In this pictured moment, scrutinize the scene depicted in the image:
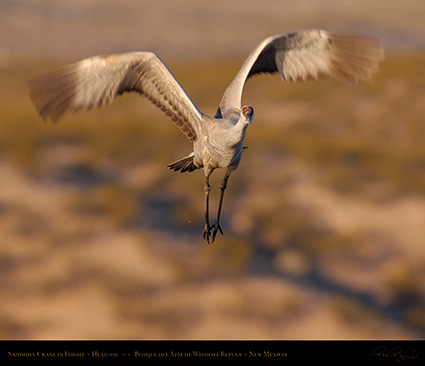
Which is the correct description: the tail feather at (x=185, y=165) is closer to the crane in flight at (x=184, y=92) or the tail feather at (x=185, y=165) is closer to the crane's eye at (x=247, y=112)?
the crane in flight at (x=184, y=92)

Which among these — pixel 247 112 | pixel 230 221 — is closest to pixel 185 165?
pixel 247 112

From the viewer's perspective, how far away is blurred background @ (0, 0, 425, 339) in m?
23.8

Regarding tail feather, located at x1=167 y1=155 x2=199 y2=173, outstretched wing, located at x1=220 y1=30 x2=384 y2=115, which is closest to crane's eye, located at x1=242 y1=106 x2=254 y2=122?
outstretched wing, located at x1=220 y1=30 x2=384 y2=115

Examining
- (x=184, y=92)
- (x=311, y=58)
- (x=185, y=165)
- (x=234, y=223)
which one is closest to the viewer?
(x=184, y=92)

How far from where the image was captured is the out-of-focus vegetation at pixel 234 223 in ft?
78.5

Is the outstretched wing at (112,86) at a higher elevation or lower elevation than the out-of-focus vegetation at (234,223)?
higher

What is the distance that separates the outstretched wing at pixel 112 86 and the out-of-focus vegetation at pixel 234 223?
1506cm
